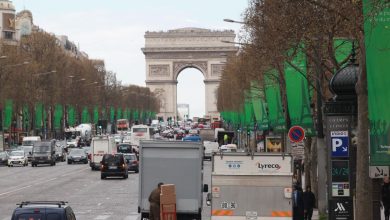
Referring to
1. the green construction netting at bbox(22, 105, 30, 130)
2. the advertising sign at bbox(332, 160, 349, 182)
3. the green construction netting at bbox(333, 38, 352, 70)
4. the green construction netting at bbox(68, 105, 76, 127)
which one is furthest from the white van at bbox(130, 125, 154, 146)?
the advertising sign at bbox(332, 160, 349, 182)

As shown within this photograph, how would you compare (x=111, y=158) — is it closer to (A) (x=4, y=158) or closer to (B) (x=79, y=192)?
(B) (x=79, y=192)

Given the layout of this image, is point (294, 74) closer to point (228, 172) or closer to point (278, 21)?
point (278, 21)

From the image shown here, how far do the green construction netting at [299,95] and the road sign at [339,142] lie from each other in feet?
39.8

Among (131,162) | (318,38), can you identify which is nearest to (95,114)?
(131,162)

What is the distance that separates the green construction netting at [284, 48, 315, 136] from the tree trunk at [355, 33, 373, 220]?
1380 centimetres

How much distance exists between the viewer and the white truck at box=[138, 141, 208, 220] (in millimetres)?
34500

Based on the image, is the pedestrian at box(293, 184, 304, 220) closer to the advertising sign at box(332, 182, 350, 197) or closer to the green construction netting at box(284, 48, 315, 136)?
the advertising sign at box(332, 182, 350, 197)

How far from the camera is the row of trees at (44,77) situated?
11262 cm

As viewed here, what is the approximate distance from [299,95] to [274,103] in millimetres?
13720

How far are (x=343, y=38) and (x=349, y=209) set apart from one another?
6890 millimetres

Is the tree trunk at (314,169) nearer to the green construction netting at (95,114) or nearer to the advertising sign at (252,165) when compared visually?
the advertising sign at (252,165)

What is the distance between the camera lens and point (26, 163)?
97.3 meters

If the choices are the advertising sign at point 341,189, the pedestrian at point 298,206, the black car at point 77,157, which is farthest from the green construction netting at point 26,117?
the advertising sign at point 341,189

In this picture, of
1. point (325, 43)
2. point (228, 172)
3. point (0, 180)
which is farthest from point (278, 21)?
point (0, 180)
